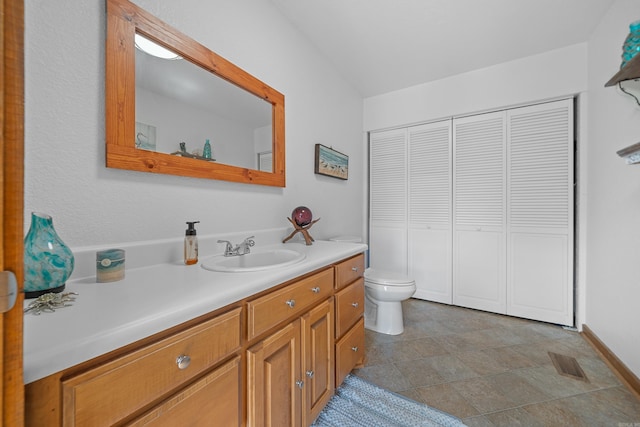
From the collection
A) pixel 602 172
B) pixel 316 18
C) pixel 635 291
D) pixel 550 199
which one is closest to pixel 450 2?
pixel 316 18

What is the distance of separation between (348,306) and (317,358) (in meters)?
0.37

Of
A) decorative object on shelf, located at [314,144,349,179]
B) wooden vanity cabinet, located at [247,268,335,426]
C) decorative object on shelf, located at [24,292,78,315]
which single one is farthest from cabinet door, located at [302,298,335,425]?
decorative object on shelf, located at [314,144,349,179]

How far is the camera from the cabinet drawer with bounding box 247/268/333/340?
809 millimetres

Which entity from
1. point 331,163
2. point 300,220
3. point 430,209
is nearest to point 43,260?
point 300,220

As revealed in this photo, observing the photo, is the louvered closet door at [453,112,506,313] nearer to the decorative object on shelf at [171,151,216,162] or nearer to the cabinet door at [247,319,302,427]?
the cabinet door at [247,319,302,427]

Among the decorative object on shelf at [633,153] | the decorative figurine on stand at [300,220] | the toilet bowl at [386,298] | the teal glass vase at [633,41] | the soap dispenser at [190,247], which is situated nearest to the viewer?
the soap dispenser at [190,247]

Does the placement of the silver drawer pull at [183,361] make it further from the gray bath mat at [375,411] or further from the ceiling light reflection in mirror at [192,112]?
the gray bath mat at [375,411]

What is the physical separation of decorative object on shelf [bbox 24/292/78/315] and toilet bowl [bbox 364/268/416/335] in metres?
1.87

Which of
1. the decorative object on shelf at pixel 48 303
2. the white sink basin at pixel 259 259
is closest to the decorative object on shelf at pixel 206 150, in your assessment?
the white sink basin at pixel 259 259

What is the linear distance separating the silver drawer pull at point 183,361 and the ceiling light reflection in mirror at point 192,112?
833 millimetres

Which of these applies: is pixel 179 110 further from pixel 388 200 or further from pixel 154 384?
pixel 388 200

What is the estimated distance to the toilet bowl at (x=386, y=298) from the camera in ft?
6.64

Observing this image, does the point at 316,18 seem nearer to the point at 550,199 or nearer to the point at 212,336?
the point at 212,336

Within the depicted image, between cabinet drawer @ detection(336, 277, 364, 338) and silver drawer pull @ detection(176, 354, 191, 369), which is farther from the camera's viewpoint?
cabinet drawer @ detection(336, 277, 364, 338)
